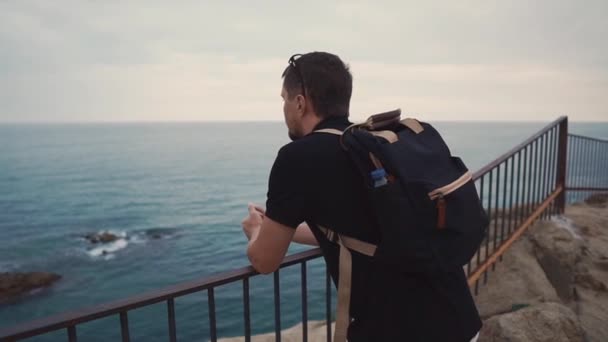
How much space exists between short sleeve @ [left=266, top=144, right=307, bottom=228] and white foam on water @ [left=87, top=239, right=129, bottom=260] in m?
41.0

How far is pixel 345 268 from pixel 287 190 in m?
0.40

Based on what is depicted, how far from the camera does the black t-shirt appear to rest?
1.62 metres

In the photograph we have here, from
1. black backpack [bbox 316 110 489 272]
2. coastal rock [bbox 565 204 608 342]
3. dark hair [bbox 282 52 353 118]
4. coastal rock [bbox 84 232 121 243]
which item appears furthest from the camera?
coastal rock [bbox 84 232 121 243]

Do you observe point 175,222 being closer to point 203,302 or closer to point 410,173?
point 203,302

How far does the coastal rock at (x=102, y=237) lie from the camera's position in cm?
4380

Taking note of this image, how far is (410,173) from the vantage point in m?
1.59

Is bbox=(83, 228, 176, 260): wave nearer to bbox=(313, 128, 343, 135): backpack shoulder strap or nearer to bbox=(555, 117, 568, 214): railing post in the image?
bbox=(555, 117, 568, 214): railing post

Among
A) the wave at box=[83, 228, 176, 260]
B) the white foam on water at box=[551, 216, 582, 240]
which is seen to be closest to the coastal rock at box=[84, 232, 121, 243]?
the wave at box=[83, 228, 176, 260]

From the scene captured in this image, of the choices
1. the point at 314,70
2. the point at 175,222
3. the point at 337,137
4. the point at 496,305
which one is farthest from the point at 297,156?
the point at 175,222

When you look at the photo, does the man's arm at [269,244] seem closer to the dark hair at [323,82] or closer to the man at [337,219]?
the man at [337,219]

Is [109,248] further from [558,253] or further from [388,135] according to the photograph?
[388,135]

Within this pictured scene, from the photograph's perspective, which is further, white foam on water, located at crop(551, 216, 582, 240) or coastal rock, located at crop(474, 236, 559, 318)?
white foam on water, located at crop(551, 216, 582, 240)

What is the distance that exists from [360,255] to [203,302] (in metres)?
30.2

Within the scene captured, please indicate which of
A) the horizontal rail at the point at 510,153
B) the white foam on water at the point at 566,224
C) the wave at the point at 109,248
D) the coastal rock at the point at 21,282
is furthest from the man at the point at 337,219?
the wave at the point at 109,248
